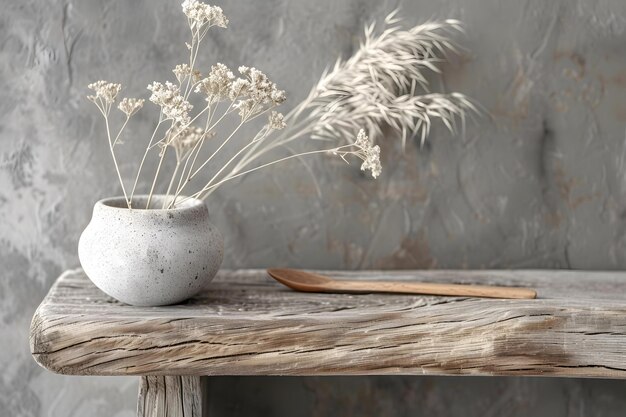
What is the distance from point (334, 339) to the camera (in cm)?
89

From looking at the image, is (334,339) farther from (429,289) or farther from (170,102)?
(170,102)

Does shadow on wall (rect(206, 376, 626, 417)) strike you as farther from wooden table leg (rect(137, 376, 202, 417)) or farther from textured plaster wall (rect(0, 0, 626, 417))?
wooden table leg (rect(137, 376, 202, 417))

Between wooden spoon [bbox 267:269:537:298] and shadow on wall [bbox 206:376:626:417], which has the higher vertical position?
wooden spoon [bbox 267:269:537:298]

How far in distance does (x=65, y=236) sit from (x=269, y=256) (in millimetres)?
342

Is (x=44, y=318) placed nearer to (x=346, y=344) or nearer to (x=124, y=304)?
(x=124, y=304)

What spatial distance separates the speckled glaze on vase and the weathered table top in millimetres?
25

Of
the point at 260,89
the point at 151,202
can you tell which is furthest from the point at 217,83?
the point at 151,202

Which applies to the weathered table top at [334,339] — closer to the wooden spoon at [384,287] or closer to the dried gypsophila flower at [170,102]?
the wooden spoon at [384,287]

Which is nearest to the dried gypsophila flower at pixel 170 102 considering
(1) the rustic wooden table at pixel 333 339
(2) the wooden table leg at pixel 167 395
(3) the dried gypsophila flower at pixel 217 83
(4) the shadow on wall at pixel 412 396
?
(3) the dried gypsophila flower at pixel 217 83

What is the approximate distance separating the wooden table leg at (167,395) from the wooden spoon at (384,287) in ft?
0.67

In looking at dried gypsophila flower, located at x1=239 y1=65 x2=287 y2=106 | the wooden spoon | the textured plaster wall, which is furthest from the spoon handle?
dried gypsophila flower, located at x1=239 y1=65 x2=287 y2=106

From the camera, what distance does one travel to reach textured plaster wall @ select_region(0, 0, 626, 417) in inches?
45.7

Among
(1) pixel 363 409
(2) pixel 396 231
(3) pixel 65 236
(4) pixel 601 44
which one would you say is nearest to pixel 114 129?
(3) pixel 65 236

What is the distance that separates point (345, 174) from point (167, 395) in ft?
1.52
